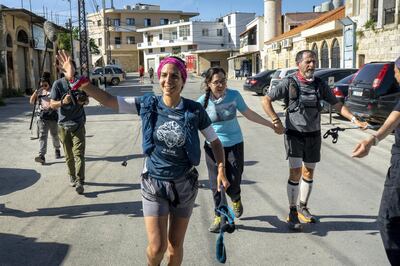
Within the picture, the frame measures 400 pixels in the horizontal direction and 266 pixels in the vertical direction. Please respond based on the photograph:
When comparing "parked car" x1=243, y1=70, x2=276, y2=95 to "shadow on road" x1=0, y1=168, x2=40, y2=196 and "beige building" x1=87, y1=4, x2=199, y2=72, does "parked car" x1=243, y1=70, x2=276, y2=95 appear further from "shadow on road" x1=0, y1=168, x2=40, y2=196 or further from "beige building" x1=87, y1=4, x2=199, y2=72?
"beige building" x1=87, y1=4, x2=199, y2=72

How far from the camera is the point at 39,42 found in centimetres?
3197

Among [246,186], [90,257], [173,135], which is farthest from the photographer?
[246,186]

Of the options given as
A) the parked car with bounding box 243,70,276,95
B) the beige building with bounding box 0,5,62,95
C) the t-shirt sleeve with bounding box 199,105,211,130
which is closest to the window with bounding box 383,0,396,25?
the parked car with bounding box 243,70,276,95

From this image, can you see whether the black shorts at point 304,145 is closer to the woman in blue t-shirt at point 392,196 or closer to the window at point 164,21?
the woman in blue t-shirt at point 392,196

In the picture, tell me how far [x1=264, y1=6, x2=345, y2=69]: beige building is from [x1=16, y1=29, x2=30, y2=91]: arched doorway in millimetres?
19164

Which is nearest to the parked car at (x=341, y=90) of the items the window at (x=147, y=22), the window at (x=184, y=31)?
the window at (x=184, y=31)

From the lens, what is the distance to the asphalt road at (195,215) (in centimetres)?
423

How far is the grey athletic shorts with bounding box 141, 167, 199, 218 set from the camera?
318 cm

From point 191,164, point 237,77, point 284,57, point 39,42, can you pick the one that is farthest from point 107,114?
point 237,77

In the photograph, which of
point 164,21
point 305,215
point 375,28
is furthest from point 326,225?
point 164,21

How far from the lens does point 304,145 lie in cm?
480

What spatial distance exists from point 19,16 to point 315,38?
65.2ft

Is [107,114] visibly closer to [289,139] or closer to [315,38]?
[289,139]

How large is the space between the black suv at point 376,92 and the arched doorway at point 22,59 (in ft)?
72.1
